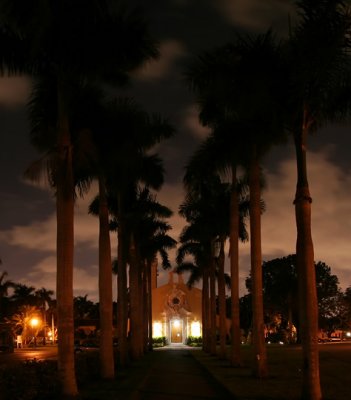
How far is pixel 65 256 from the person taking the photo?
17.4 meters

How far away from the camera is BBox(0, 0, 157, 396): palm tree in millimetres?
16688

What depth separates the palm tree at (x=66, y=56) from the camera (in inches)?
657

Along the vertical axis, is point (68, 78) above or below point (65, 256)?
above

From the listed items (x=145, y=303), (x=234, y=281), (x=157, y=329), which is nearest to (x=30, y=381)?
(x=234, y=281)

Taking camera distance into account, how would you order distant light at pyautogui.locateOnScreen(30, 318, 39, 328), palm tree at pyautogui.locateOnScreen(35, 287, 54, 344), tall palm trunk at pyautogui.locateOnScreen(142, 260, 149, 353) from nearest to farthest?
tall palm trunk at pyautogui.locateOnScreen(142, 260, 149, 353) < distant light at pyautogui.locateOnScreen(30, 318, 39, 328) < palm tree at pyautogui.locateOnScreen(35, 287, 54, 344)

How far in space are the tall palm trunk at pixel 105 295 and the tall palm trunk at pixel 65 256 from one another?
7.23 metres

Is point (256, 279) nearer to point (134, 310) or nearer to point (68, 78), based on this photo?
point (68, 78)

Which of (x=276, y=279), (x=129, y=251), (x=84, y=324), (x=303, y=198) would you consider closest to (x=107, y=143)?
(x=303, y=198)

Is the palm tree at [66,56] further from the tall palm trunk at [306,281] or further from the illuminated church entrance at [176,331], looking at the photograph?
the illuminated church entrance at [176,331]

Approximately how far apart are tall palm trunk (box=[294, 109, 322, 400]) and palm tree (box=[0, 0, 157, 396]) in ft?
17.7

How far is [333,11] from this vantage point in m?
15.1

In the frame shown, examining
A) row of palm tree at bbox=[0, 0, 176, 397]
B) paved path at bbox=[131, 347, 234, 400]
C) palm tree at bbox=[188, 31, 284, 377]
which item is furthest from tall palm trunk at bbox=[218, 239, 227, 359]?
palm tree at bbox=[188, 31, 284, 377]

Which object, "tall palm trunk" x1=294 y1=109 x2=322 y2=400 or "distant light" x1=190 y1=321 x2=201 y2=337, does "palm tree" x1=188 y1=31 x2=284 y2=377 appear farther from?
"distant light" x1=190 y1=321 x2=201 y2=337

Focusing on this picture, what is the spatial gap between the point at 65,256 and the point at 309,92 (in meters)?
7.45
